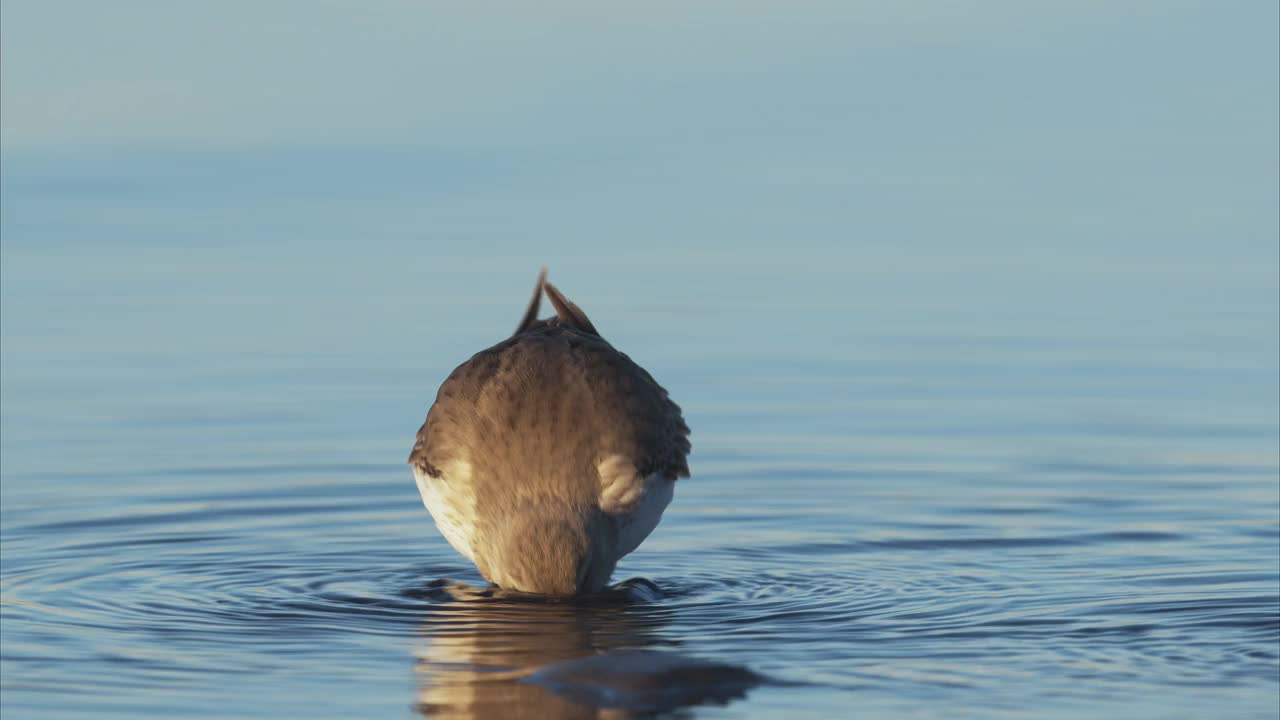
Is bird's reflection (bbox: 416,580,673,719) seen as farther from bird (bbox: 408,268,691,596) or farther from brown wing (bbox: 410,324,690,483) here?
brown wing (bbox: 410,324,690,483)

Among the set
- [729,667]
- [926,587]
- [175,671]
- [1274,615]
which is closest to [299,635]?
[175,671]

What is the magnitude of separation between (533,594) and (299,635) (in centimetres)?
135

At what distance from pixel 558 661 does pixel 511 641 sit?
52cm

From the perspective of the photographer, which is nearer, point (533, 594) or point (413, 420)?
point (533, 594)

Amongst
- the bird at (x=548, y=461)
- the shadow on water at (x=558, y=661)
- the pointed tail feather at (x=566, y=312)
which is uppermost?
the pointed tail feather at (x=566, y=312)

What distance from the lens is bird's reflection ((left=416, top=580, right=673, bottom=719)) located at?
32.1ft

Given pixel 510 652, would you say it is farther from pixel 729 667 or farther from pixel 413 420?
pixel 413 420

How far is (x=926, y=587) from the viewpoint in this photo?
12234 mm

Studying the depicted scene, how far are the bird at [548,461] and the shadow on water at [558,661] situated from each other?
0.22 meters

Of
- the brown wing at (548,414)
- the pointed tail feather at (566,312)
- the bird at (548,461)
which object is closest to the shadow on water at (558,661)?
the bird at (548,461)

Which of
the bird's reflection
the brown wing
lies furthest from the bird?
the bird's reflection

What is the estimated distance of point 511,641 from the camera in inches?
437

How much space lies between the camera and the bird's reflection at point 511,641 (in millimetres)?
9773

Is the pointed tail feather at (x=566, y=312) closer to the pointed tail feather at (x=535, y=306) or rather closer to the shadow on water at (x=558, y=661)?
the pointed tail feather at (x=535, y=306)
